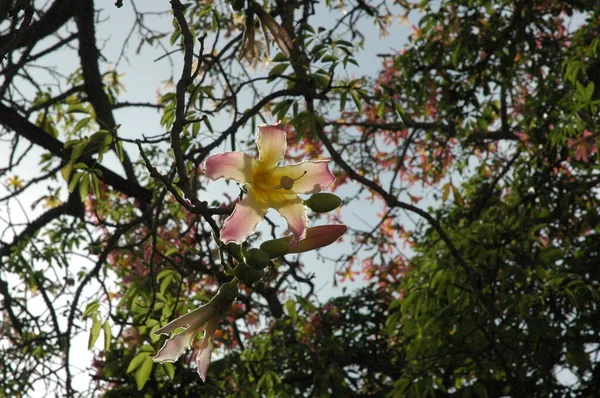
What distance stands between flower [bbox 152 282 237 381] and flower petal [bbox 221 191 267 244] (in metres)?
0.10

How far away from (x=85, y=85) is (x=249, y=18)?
2.17 meters

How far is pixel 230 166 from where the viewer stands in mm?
843

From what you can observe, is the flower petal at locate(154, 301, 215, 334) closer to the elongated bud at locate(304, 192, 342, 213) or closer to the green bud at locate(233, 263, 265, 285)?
the green bud at locate(233, 263, 265, 285)

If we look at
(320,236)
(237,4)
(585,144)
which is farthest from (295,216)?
(585,144)

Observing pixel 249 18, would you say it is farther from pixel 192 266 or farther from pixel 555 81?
pixel 555 81

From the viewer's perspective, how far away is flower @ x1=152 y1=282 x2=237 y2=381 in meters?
0.81

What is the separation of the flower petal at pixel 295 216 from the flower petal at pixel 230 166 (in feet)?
0.20

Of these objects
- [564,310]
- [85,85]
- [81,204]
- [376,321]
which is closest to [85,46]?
[85,85]

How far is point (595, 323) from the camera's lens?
8.40 ft

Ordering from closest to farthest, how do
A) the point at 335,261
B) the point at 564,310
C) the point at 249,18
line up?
1. the point at 249,18
2. the point at 564,310
3. the point at 335,261

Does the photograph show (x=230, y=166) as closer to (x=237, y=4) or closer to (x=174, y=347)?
(x=174, y=347)

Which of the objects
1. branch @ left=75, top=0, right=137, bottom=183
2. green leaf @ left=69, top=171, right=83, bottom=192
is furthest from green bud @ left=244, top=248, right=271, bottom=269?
branch @ left=75, top=0, right=137, bottom=183

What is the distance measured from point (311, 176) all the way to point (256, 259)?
0.17m

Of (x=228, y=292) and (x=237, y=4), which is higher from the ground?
(x=237, y=4)
